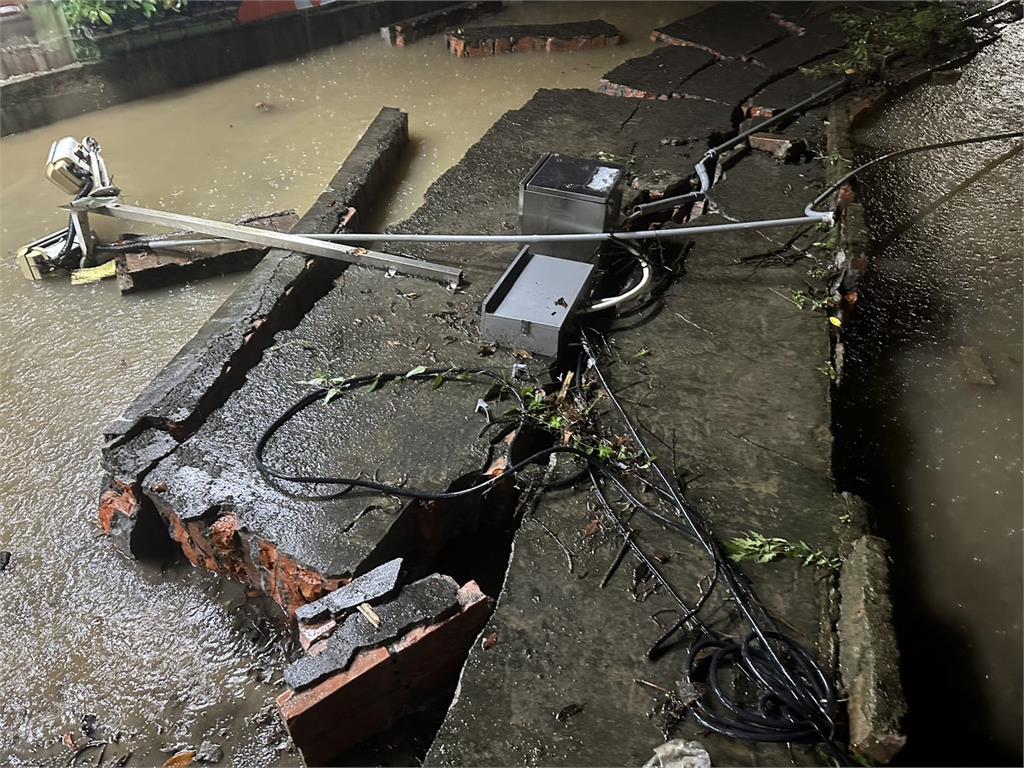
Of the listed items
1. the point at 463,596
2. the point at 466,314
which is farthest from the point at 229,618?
the point at 466,314

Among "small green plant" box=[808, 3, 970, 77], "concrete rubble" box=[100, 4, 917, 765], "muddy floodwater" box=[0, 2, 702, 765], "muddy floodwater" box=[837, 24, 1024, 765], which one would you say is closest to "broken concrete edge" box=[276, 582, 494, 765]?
"concrete rubble" box=[100, 4, 917, 765]

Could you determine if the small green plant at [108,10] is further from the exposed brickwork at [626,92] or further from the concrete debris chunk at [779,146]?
the concrete debris chunk at [779,146]

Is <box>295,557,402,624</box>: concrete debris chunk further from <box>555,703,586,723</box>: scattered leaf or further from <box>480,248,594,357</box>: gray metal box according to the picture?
<box>480,248,594,357</box>: gray metal box

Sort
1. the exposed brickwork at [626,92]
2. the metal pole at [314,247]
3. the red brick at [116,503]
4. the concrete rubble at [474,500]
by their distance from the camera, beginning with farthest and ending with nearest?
the exposed brickwork at [626,92] → the metal pole at [314,247] → the red brick at [116,503] → the concrete rubble at [474,500]

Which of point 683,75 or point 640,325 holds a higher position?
point 683,75

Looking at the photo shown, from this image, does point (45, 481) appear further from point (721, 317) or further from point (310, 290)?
point (721, 317)

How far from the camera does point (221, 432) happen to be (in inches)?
126

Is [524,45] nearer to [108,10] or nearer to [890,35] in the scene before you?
[890,35]

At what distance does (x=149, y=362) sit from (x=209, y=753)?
8.46 feet

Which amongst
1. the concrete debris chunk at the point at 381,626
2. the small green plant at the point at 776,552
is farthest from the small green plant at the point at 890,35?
the concrete debris chunk at the point at 381,626

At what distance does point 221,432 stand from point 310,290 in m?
1.51

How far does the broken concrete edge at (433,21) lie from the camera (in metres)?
8.93

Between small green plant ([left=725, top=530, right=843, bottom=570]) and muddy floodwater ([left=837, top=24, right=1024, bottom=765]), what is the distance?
0.68 meters

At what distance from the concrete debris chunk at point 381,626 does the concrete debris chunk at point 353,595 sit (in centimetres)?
4
